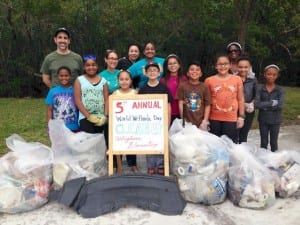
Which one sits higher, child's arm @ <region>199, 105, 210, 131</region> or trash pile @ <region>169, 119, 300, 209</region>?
child's arm @ <region>199, 105, 210, 131</region>

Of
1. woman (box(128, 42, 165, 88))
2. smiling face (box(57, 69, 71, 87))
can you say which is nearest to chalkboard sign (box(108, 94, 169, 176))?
smiling face (box(57, 69, 71, 87))

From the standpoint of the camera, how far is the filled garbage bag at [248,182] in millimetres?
4094

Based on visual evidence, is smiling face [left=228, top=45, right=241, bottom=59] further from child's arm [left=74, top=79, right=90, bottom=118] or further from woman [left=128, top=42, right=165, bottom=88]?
child's arm [left=74, top=79, right=90, bottom=118]

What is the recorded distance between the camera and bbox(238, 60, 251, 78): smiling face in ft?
16.3

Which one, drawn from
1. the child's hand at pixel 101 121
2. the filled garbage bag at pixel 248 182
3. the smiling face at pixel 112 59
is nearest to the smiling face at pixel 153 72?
the smiling face at pixel 112 59

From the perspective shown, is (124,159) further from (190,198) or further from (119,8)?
(119,8)

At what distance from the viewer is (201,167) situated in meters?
4.18

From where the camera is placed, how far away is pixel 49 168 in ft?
14.1

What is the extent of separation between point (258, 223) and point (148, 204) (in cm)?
100

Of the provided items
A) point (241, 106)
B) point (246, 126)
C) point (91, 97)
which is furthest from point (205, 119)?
point (91, 97)

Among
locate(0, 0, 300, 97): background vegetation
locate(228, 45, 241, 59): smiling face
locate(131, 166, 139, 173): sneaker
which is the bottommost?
locate(131, 166, 139, 173): sneaker

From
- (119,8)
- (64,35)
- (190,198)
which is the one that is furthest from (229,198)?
(119,8)

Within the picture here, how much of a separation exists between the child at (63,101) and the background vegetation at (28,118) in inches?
74.9

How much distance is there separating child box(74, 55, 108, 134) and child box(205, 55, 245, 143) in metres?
1.18
